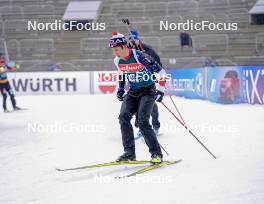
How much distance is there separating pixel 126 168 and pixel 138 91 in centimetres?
113

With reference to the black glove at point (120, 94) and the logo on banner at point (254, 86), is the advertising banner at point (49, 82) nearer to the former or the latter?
the logo on banner at point (254, 86)

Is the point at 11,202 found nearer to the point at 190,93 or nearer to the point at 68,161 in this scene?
the point at 68,161

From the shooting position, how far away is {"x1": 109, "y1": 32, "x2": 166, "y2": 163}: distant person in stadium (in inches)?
279

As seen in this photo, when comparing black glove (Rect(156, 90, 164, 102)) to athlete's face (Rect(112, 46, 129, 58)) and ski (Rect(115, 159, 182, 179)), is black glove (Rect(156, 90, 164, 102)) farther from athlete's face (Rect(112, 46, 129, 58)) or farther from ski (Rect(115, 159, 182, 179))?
ski (Rect(115, 159, 182, 179))

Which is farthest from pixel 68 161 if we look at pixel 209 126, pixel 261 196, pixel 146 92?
pixel 209 126

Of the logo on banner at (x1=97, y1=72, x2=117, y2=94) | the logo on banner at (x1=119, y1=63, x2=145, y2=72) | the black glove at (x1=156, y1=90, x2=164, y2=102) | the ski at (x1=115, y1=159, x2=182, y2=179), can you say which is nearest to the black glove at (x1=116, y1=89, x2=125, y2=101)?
the logo on banner at (x1=119, y1=63, x2=145, y2=72)

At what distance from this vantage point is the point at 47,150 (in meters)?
9.49

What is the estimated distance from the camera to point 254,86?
16641 mm

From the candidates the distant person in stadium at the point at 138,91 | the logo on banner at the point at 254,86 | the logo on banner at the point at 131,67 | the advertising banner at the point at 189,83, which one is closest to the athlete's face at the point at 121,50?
the distant person in stadium at the point at 138,91

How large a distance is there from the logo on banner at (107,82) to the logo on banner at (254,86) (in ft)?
29.3

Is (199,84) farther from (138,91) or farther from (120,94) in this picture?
(138,91)

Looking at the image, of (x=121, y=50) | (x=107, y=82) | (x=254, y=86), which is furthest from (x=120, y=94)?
(x=107, y=82)

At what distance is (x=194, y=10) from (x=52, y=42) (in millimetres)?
8638

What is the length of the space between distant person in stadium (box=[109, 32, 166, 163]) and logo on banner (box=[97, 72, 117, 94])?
17.3 meters
